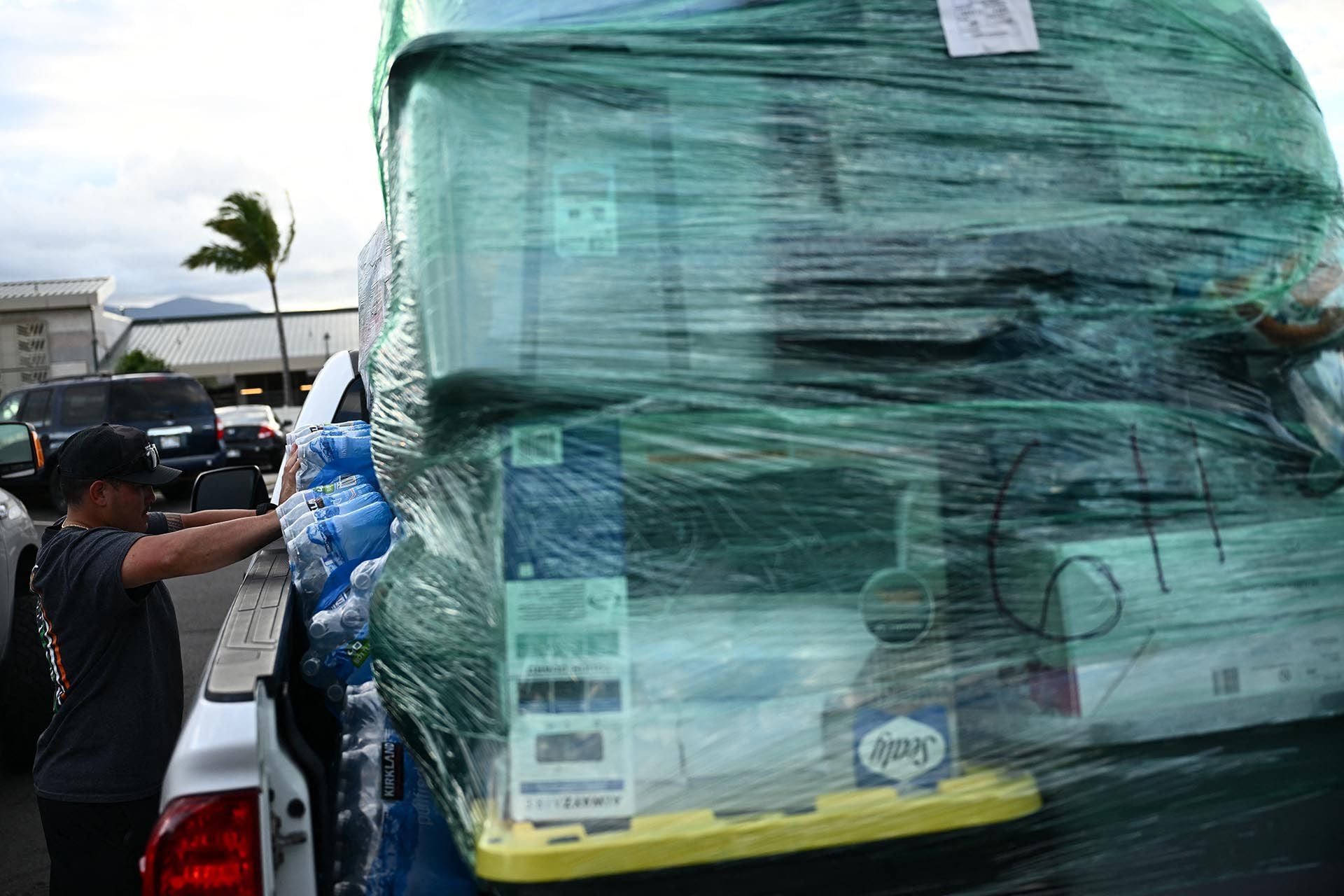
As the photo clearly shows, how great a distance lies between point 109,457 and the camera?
2.87m

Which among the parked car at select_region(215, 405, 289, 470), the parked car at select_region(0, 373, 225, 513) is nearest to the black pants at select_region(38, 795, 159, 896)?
the parked car at select_region(0, 373, 225, 513)

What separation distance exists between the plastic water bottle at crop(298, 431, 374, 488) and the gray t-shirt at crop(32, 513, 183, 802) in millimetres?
447

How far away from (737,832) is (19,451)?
5.07m

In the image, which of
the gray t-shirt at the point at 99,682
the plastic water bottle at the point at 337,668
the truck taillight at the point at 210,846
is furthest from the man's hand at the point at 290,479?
the truck taillight at the point at 210,846

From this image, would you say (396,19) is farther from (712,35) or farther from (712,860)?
(712,860)

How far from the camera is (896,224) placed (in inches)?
64.5

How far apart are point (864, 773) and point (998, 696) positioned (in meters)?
0.23

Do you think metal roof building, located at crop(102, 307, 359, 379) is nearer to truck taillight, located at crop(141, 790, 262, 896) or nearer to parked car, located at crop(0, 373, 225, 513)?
parked car, located at crop(0, 373, 225, 513)

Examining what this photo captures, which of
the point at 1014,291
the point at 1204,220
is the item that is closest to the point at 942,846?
the point at 1014,291

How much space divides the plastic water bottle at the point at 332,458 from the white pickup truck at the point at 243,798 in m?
1.00

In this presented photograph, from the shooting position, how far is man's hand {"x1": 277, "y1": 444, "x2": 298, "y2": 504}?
314 cm

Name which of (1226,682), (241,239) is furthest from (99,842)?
(241,239)

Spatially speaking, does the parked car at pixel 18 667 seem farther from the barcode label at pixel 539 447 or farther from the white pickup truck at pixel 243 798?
the barcode label at pixel 539 447

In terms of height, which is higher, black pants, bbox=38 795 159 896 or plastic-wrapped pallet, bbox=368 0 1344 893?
plastic-wrapped pallet, bbox=368 0 1344 893
